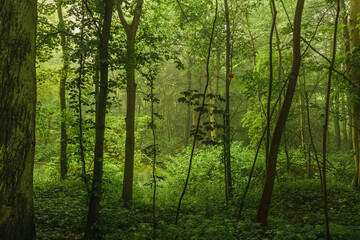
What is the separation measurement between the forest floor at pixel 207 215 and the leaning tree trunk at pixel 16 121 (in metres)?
1.57

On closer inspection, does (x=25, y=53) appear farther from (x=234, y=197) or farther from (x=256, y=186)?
(x=256, y=186)

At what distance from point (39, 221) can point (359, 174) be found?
9491 mm

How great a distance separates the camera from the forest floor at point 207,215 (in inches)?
174

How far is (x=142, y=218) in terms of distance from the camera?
20.1 ft

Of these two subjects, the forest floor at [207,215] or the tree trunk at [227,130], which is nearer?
the forest floor at [207,215]

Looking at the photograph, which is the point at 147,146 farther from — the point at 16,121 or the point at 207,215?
the point at 16,121

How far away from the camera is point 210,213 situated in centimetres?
661

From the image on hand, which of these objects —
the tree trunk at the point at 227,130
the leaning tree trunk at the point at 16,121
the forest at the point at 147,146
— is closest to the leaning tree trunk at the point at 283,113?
the forest at the point at 147,146

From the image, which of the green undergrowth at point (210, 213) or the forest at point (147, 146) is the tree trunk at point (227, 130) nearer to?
the forest at point (147, 146)

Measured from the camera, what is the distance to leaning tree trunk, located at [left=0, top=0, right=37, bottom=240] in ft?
8.87

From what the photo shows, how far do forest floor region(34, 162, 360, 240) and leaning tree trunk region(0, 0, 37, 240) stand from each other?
1.57m

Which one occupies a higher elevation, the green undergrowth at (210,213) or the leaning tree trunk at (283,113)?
the leaning tree trunk at (283,113)

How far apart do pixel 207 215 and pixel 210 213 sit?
0.34 feet

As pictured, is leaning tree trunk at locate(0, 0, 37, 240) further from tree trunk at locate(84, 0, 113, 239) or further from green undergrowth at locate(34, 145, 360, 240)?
green undergrowth at locate(34, 145, 360, 240)
